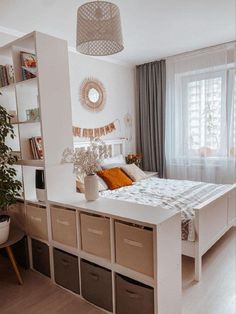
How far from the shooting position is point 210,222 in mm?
2508

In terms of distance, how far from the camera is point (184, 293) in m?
2.10

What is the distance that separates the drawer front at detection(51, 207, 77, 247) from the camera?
81.4 inches

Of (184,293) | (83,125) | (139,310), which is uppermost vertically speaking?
(83,125)

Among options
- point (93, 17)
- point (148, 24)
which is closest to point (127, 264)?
point (93, 17)

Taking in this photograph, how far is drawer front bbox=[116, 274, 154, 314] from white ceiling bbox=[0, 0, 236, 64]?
245 cm

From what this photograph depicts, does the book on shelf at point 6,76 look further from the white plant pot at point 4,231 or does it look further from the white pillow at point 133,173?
the white pillow at point 133,173

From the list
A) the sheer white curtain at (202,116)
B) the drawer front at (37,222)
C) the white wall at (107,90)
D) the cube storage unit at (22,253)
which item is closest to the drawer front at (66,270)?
the drawer front at (37,222)

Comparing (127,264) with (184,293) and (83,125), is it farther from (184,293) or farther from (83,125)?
(83,125)

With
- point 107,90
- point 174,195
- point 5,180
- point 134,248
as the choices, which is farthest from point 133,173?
point 134,248

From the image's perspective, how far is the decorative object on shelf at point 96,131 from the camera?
12.5 ft

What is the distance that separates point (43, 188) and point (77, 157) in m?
0.45

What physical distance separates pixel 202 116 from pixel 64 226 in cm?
294

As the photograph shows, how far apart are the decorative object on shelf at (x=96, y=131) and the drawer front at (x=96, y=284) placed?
217 centimetres

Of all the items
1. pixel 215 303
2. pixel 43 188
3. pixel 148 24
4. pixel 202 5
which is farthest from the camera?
pixel 148 24
